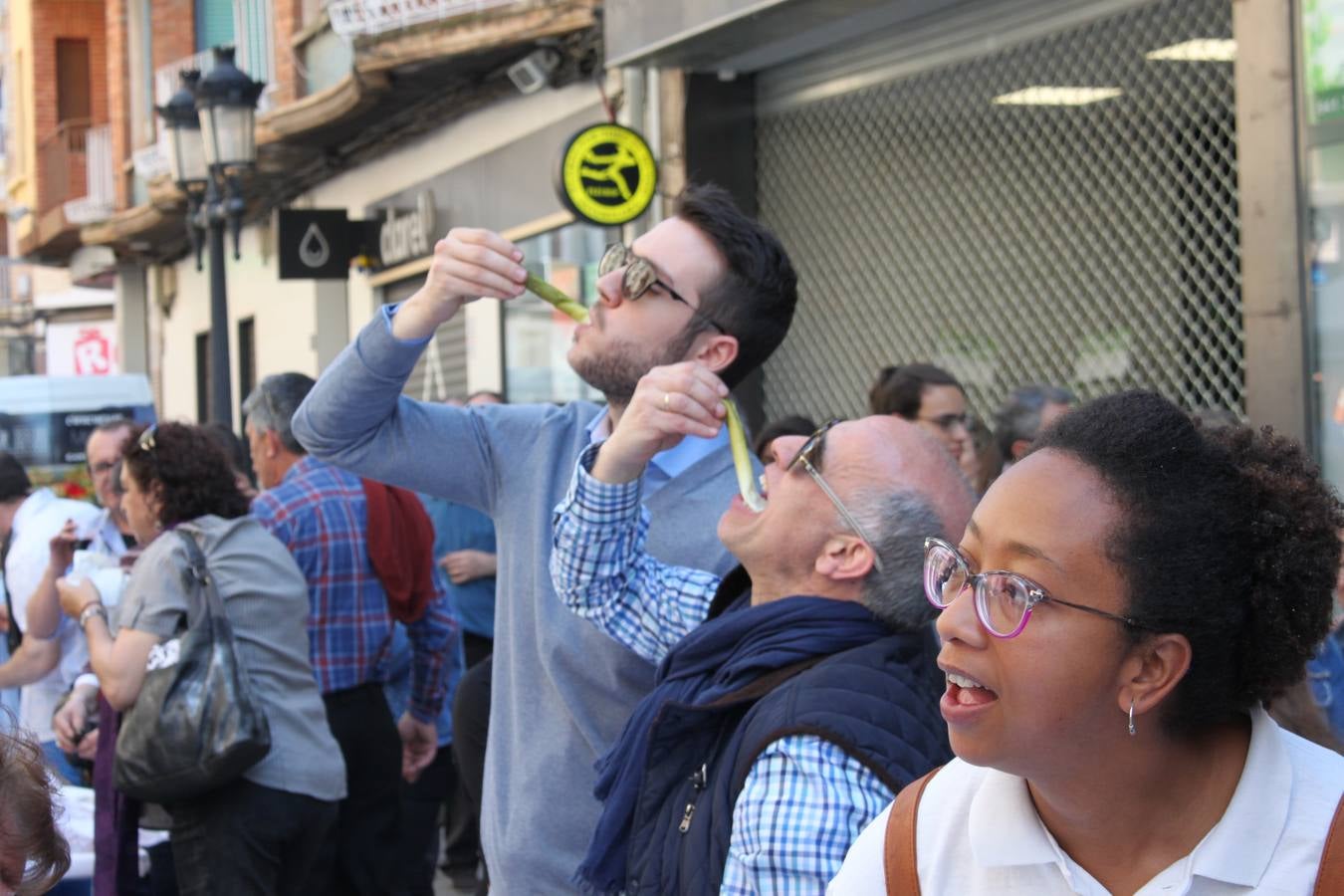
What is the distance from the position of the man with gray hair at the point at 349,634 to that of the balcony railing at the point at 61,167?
72.2ft

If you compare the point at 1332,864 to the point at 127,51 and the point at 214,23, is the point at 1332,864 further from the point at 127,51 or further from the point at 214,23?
the point at 127,51

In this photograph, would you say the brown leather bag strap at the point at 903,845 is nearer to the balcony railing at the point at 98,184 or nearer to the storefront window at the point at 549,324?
the storefront window at the point at 549,324

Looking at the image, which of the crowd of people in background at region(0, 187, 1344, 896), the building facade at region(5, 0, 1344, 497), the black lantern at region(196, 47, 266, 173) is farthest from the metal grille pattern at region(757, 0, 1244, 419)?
the black lantern at region(196, 47, 266, 173)

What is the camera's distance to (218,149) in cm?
1070

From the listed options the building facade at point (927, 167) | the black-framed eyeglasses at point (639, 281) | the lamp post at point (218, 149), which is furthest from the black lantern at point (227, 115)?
the black-framed eyeglasses at point (639, 281)

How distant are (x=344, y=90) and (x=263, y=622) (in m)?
9.39

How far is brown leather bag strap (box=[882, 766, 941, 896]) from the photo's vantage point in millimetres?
1805

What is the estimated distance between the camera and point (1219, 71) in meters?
6.50

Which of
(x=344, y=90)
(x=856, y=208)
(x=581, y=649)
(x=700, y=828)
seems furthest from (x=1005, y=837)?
(x=344, y=90)

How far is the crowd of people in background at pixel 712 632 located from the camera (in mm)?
1713

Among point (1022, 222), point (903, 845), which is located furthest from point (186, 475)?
point (1022, 222)

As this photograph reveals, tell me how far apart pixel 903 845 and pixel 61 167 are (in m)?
26.6

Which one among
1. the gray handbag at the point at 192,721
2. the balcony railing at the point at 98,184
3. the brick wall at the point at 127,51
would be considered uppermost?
the brick wall at the point at 127,51

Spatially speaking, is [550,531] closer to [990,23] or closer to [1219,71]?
[1219,71]
